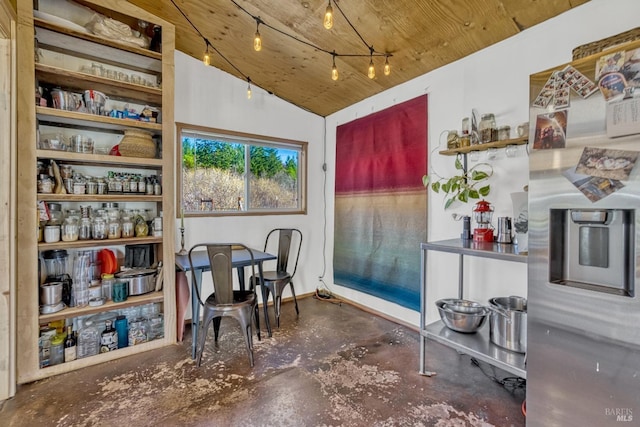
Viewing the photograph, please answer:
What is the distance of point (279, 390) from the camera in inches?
77.5

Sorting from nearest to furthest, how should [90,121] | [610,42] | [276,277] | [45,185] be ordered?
1. [610,42]
2. [45,185]
3. [90,121]
4. [276,277]

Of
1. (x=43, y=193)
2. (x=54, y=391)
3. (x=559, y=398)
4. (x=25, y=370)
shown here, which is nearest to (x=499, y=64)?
(x=559, y=398)

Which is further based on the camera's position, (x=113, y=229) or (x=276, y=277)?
(x=276, y=277)

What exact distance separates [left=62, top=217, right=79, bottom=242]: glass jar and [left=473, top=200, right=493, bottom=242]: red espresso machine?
2.98 m

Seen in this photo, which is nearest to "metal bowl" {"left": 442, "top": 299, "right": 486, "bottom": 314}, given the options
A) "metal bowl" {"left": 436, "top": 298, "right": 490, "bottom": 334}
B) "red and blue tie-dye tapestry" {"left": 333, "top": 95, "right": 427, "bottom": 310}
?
"metal bowl" {"left": 436, "top": 298, "right": 490, "bottom": 334}

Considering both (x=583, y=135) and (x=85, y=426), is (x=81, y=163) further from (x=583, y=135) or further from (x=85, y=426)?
(x=583, y=135)

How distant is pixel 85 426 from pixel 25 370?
2.75ft

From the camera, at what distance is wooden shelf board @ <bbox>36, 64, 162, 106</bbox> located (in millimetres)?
2175

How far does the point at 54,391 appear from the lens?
1956mm

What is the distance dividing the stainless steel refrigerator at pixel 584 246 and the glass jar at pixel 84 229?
9.68 ft

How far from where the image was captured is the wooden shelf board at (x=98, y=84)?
7.14 ft

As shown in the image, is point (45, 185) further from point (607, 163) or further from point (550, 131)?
Result: point (607, 163)

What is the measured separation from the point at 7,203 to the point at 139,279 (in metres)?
0.99

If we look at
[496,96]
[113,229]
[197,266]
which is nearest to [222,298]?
[197,266]
